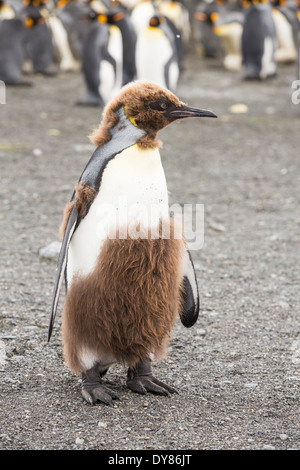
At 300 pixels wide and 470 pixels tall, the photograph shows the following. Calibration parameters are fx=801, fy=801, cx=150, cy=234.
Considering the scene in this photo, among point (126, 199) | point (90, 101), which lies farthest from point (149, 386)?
point (90, 101)

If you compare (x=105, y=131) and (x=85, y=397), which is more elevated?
(x=105, y=131)

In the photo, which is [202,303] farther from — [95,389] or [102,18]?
[102,18]

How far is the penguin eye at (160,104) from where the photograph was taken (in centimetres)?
298

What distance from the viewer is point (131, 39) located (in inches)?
432

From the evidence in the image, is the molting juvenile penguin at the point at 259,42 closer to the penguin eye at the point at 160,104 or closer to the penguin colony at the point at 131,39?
the penguin colony at the point at 131,39

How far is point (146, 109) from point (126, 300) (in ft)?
2.33

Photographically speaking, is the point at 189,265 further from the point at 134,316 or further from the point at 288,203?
the point at 288,203

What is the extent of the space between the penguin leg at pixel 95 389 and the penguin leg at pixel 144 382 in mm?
113

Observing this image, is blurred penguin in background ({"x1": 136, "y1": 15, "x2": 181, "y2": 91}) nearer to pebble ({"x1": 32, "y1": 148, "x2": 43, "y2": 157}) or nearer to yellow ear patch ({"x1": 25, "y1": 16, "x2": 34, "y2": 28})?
yellow ear patch ({"x1": 25, "y1": 16, "x2": 34, "y2": 28})

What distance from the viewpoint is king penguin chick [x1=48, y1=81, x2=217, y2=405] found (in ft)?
9.54

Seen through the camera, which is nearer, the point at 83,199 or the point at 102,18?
the point at 83,199

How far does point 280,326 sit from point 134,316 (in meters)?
1.20
